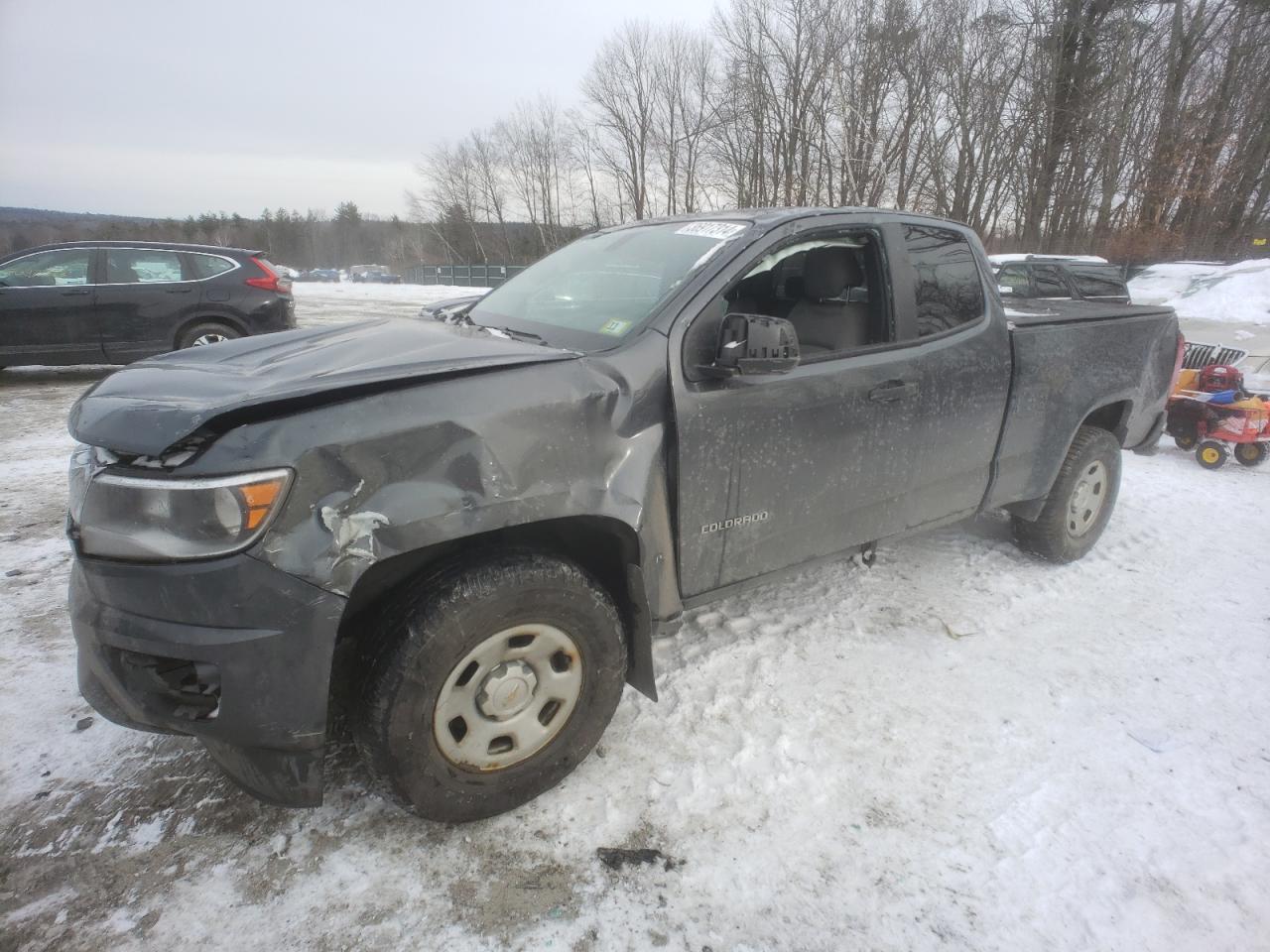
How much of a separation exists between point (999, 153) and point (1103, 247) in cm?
546

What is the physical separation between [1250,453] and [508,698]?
7245 millimetres

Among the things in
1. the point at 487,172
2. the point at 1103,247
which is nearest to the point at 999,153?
the point at 1103,247

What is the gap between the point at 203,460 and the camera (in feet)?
5.16

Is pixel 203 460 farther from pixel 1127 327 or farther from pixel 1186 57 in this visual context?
pixel 1186 57

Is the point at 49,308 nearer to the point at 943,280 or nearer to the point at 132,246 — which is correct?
the point at 132,246

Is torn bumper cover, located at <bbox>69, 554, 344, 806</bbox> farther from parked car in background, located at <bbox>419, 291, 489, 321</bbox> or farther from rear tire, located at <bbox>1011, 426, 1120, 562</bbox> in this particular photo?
rear tire, located at <bbox>1011, 426, 1120, 562</bbox>

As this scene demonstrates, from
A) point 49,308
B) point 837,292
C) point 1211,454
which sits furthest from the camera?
point 49,308

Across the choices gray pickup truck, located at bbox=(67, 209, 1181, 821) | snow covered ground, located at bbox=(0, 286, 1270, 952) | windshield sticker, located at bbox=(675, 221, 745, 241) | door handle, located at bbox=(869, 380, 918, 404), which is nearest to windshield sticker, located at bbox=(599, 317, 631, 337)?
gray pickup truck, located at bbox=(67, 209, 1181, 821)

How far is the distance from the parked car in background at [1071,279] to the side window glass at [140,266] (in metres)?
11.6

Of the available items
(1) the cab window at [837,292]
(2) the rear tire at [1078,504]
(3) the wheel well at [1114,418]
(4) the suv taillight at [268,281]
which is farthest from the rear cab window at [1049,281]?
(4) the suv taillight at [268,281]

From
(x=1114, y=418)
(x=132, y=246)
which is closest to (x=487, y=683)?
(x=1114, y=418)

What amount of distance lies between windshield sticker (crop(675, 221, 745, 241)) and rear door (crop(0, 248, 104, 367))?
8.31 meters

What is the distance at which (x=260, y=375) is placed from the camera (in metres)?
1.92

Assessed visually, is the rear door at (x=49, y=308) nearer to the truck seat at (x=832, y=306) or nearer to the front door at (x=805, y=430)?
the front door at (x=805, y=430)
